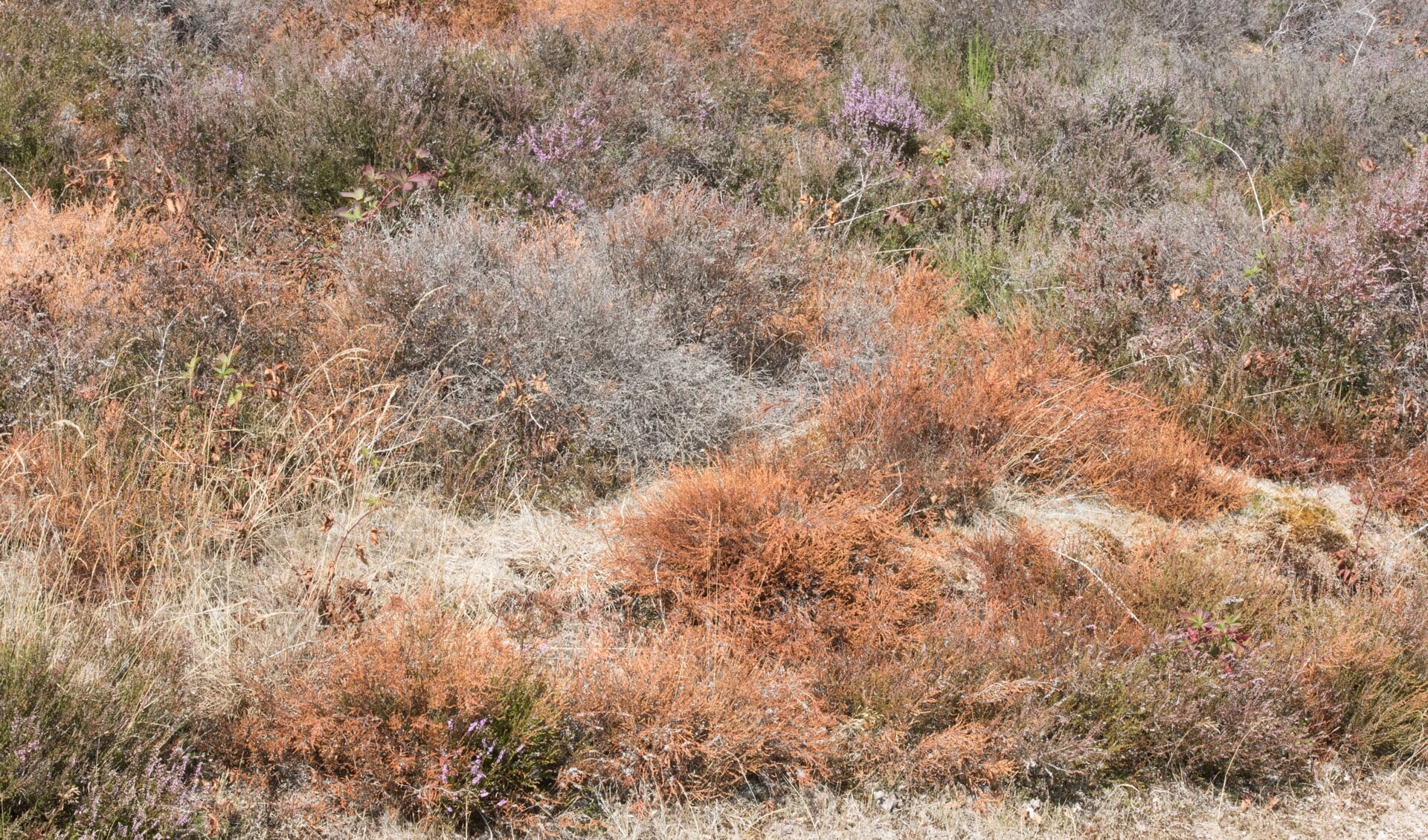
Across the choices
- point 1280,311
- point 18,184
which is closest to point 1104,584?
point 1280,311

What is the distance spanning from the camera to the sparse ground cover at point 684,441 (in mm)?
3236

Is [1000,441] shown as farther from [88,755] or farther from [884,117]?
[88,755]

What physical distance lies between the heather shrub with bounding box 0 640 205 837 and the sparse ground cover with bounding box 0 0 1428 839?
2cm

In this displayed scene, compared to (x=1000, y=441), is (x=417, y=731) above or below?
below

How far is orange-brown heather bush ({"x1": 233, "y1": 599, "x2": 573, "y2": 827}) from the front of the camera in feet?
10.1

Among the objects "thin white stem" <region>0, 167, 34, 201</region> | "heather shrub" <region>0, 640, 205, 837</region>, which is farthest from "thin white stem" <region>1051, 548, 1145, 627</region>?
"thin white stem" <region>0, 167, 34, 201</region>

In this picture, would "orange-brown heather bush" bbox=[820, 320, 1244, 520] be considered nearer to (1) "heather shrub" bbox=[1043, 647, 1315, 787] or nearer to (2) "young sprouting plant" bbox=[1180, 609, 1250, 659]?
(2) "young sprouting plant" bbox=[1180, 609, 1250, 659]

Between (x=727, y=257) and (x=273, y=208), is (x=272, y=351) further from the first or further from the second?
(x=727, y=257)

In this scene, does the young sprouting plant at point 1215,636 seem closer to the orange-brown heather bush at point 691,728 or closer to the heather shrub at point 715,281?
the orange-brown heather bush at point 691,728

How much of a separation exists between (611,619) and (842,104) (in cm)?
487

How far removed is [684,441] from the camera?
4.55m

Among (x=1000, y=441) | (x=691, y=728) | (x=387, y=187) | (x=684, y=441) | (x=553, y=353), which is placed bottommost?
(x=691, y=728)

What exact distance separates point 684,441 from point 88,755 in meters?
2.50

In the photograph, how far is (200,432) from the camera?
A: 4176 millimetres
